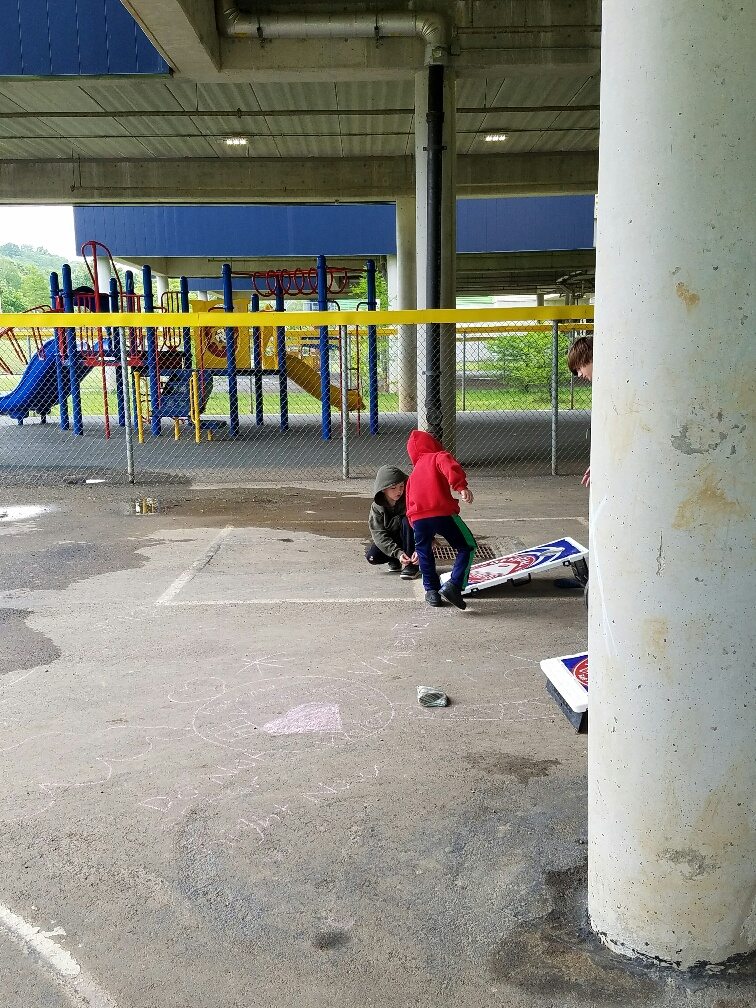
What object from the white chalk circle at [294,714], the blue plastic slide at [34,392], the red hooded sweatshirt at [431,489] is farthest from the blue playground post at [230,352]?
the white chalk circle at [294,714]

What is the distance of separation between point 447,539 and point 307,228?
25.5 meters

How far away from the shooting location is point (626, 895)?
2.83m

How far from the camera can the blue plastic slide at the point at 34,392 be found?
22297 mm

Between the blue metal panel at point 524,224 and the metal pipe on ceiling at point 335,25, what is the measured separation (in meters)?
16.5

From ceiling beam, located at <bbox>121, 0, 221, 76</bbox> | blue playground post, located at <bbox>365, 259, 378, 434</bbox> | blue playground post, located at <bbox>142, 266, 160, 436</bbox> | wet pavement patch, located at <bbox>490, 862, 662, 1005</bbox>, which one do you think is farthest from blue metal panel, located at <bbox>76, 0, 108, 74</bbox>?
wet pavement patch, located at <bbox>490, 862, 662, 1005</bbox>

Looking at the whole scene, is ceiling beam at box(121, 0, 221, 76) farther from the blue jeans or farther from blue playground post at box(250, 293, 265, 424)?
the blue jeans

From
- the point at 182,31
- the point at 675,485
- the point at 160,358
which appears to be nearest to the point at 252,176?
the point at 160,358

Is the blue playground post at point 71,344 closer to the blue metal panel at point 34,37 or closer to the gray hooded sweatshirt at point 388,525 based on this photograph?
the blue metal panel at point 34,37

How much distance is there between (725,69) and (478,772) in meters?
3.16

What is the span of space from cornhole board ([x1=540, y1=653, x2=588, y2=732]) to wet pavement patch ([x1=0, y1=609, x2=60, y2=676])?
3.36 metres

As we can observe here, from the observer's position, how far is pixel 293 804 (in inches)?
154

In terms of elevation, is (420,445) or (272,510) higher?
(420,445)

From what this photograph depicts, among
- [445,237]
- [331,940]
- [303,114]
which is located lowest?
[331,940]

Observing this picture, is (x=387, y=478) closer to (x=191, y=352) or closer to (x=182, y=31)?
(x=182, y=31)
